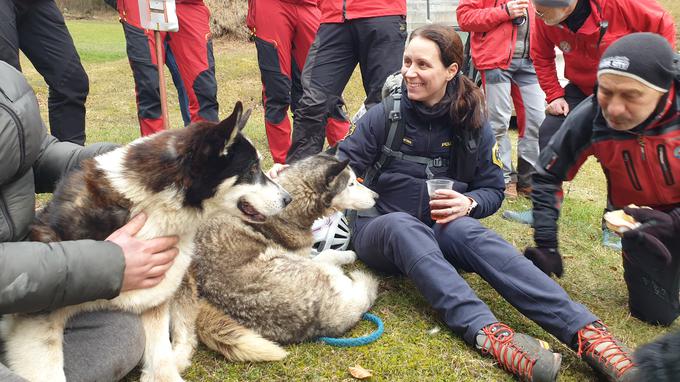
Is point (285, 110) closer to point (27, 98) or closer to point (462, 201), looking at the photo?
point (462, 201)

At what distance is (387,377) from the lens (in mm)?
2826

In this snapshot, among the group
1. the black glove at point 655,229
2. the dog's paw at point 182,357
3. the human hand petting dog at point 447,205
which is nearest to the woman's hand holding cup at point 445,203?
the human hand petting dog at point 447,205

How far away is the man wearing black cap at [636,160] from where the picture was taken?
9.71 ft

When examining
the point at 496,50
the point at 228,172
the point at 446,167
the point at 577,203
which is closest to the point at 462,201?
the point at 446,167

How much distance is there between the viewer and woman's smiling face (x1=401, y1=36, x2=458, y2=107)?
11.6 feet

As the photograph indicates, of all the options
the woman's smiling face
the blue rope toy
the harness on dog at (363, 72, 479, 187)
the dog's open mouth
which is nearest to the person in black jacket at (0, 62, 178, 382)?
the dog's open mouth

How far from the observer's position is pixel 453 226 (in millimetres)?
3398

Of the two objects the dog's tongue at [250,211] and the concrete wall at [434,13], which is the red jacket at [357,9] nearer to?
the dog's tongue at [250,211]

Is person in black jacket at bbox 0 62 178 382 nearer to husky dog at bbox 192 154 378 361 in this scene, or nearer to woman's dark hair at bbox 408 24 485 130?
husky dog at bbox 192 154 378 361

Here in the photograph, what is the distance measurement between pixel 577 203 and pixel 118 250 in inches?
211

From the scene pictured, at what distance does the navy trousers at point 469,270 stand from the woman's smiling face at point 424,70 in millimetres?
827

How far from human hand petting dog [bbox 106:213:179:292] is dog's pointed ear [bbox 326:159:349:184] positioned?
4.82ft

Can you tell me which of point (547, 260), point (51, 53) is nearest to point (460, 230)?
point (547, 260)

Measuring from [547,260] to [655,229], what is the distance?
0.62m
